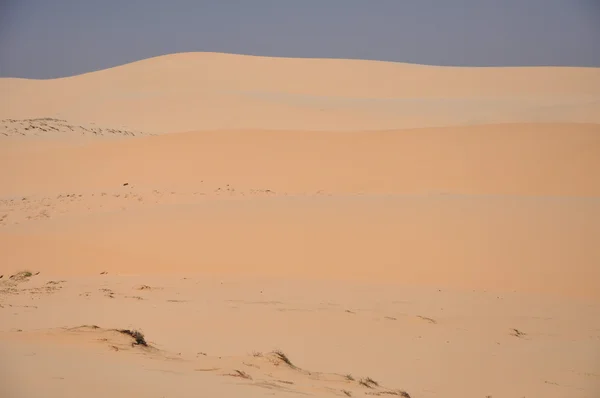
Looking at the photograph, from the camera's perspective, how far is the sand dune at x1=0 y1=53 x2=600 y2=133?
121 ft

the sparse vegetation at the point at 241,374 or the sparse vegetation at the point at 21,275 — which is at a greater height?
the sparse vegetation at the point at 21,275

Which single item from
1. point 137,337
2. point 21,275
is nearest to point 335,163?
point 21,275

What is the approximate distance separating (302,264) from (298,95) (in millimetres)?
40183

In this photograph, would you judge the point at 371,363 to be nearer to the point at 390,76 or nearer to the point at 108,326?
the point at 108,326

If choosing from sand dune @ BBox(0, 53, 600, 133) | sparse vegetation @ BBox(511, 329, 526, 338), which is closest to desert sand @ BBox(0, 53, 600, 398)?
sparse vegetation @ BBox(511, 329, 526, 338)

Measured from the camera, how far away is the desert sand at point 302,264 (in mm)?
5098

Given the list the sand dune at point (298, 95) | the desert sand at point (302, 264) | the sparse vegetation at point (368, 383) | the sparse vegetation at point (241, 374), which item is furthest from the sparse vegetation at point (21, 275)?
the sand dune at point (298, 95)

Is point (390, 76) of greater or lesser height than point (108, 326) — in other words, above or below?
above

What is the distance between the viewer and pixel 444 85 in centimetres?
5503

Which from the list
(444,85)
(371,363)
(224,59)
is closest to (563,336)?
(371,363)

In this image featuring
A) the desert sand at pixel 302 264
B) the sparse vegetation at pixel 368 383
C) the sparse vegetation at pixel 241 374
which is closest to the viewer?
the sparse vegetation at pixel 241 374

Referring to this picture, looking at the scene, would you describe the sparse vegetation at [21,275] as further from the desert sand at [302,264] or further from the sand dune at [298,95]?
the sand dune at [298,95]

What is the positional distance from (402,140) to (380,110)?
74.6 feet

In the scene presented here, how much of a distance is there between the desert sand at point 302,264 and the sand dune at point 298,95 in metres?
14.5
